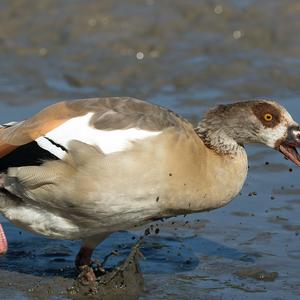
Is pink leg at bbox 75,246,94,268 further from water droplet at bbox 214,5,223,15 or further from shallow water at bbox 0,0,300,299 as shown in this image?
water droplet at bbox 214,5,223,15

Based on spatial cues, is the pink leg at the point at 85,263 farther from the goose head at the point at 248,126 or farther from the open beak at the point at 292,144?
the open beak at the point at 292,144

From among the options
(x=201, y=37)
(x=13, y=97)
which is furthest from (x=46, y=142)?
(x=201, y=37)

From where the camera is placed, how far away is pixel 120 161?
7637 mm

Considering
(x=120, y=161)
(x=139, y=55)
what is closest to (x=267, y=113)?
(x=120, y=161)

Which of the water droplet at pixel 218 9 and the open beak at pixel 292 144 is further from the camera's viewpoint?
the water droplet at pixel 218 9

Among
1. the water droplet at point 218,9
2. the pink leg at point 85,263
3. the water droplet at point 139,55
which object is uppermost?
the water droplet at point 218,9

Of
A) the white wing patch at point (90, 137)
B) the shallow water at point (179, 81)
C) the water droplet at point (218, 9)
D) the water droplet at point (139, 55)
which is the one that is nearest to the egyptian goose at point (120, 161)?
the white wing patch at point (90, 137)

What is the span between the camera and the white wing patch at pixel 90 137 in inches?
303

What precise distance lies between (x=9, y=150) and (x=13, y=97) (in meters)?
4.99

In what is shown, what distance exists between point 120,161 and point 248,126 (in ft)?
3.61

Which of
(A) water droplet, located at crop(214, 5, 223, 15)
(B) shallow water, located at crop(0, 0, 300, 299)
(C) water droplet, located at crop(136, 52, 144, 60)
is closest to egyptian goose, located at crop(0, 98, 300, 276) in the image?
(B) shallow water, located at crop(0, 0, 300, 299)

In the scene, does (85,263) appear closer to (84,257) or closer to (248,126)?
(84,257)

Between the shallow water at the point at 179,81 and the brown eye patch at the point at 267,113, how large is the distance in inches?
49.5

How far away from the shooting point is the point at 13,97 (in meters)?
12.8
